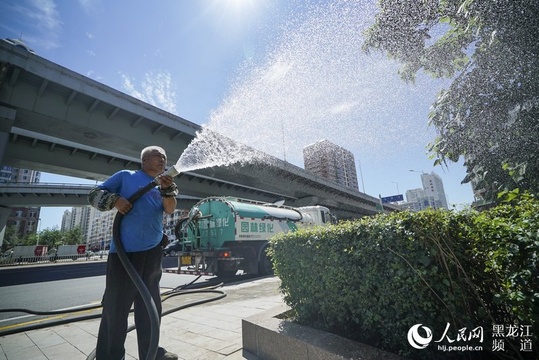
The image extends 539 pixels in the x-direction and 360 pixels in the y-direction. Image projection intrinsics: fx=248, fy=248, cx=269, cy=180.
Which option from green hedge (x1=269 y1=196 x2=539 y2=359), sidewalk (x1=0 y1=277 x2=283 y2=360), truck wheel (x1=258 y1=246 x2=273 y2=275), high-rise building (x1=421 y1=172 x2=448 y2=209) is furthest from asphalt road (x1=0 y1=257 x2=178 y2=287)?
high-rise building (x1=421 y1=172 x2=448 y2=209)

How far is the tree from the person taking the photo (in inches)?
154

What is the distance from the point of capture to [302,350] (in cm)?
232

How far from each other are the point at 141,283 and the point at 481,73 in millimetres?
6538

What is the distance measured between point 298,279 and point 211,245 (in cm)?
706

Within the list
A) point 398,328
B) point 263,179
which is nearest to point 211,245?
point 398,328

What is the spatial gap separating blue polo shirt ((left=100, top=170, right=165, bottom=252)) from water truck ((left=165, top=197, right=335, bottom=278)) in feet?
20.7

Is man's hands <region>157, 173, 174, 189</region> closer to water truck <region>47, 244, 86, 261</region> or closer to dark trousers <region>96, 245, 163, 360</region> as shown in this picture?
dark trousers <region>96, 245, 163, 360</region>

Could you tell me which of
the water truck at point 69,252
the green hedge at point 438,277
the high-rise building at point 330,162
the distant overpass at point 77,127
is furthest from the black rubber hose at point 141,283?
the water truck at point 69,252

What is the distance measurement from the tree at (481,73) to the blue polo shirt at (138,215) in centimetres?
465

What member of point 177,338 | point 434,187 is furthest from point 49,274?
point 434,187

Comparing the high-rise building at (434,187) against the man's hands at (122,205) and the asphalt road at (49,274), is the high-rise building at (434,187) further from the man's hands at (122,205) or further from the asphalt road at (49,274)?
the man's hands at (122,205)

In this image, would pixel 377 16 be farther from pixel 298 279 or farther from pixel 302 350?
pixel 302 350

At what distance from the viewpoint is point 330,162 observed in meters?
38.2

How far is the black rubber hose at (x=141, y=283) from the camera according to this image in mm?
2043
